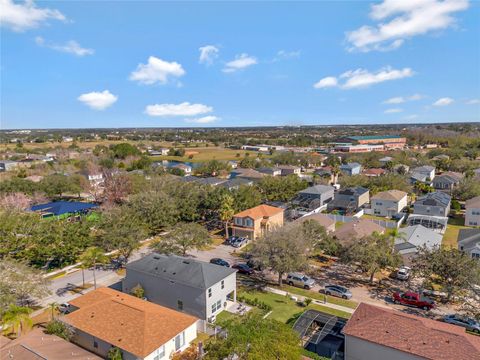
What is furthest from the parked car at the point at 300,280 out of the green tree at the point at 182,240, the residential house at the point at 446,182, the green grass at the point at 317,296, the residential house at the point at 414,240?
the residential house at the point at 446,182

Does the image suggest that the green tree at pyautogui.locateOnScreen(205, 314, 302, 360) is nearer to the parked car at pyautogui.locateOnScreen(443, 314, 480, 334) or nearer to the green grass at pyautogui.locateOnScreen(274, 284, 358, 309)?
the green grass at pyautogui.locateOnScreen(274, 284, 358, 309)

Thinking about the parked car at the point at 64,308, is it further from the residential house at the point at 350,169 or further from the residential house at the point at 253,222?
the residential house at the point at 350,169

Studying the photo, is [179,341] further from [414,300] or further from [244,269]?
[414,300]

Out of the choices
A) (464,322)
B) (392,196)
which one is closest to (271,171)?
(392,196)

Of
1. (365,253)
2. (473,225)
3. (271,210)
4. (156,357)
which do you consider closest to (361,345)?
(365,253)

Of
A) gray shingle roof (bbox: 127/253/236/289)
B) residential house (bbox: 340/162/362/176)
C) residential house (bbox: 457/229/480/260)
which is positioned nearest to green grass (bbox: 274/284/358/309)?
gray shingle roof (bbox: 127/253/236/289)
